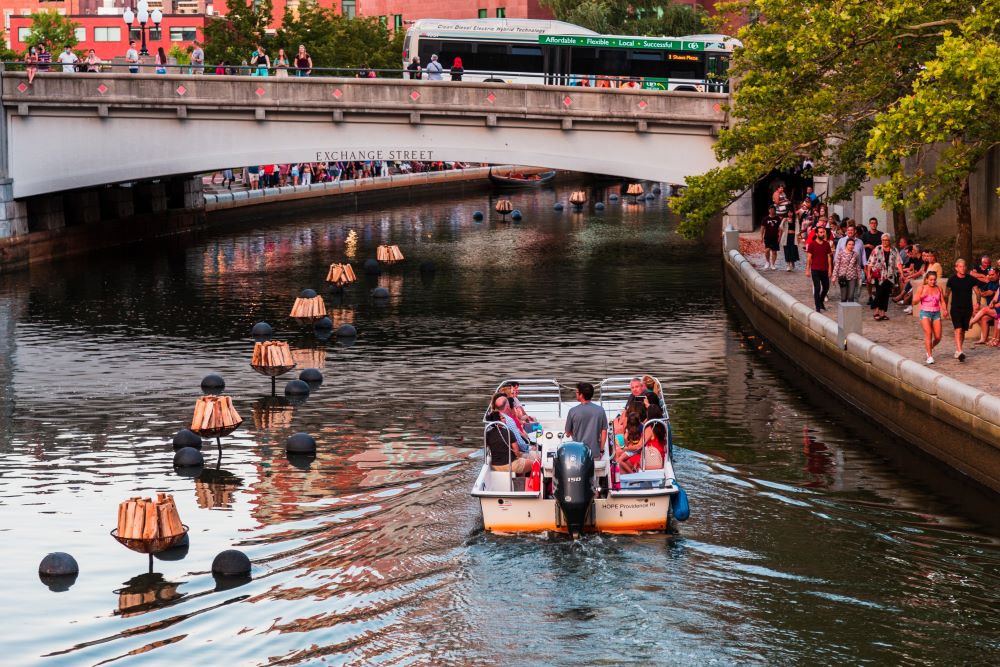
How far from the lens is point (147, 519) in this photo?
1836cm

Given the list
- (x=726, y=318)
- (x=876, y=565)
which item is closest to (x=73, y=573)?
(x=876, y=565)

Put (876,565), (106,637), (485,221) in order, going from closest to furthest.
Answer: (106,637)
(876,565)
(485,221)

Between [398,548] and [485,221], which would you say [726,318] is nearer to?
[398,548]

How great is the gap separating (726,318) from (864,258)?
5633 millimetres

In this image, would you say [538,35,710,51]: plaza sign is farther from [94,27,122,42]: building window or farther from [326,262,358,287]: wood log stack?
[94,27,122,42]: building window

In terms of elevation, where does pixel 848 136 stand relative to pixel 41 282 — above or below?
above

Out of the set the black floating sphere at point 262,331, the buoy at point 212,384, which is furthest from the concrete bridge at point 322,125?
the buoy at point 212,384

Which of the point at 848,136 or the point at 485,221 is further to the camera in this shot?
the point at 485,221

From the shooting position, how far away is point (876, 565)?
17781 millimetres

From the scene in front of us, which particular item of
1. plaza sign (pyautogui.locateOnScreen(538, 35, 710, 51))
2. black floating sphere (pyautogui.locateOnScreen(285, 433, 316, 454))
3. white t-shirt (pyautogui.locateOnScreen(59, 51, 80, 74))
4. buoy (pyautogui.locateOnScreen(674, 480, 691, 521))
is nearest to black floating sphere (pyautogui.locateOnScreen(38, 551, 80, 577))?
black floating sphere (pyautogui.locateOnScreen(285, 433, 316, 454))

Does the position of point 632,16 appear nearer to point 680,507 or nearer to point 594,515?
point 680,507

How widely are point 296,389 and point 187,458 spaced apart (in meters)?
5.77

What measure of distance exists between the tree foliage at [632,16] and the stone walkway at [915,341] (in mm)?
A: 50736

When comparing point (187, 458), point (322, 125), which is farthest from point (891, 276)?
point (322, 125)
